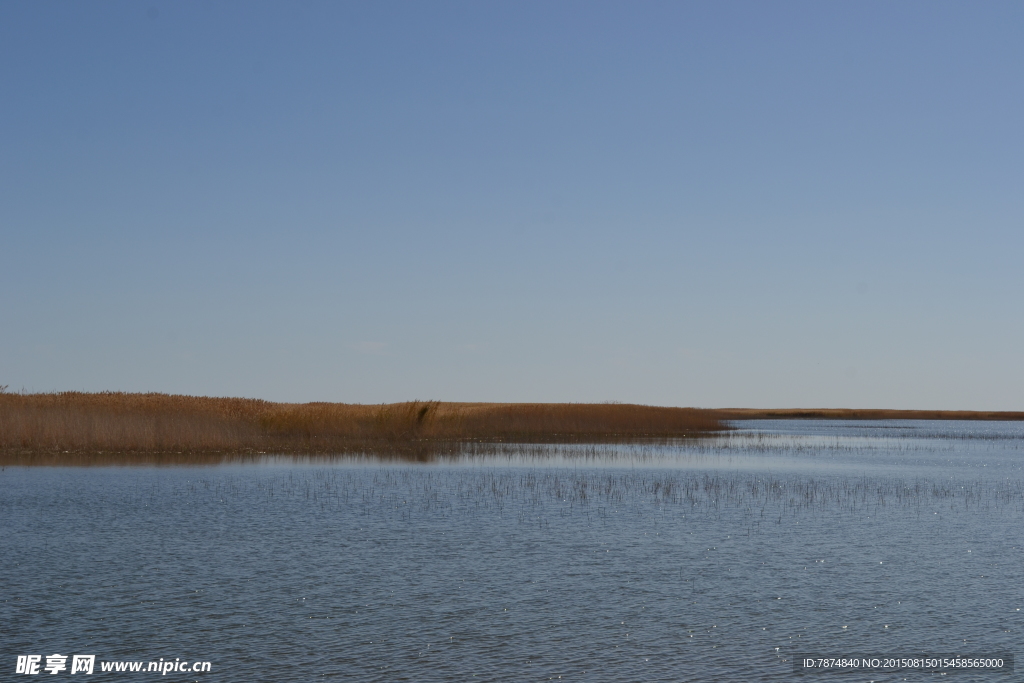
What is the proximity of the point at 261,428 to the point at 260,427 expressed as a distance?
0.18 meters

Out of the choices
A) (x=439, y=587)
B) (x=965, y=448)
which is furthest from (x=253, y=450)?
(x=965, y=448)

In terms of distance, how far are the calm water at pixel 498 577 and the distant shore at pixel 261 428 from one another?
28.0 ft

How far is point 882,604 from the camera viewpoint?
1067 cm

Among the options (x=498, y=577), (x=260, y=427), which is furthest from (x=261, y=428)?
(x=498, y=577)

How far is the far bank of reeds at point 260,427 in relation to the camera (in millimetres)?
30812

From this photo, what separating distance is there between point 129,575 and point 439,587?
3.98 m

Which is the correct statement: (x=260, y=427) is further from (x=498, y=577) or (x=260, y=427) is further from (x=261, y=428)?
(x=498, y=577)

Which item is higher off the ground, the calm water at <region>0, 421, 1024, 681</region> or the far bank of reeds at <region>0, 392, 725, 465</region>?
the far bank of reeds at <region>0, 392, 725, 465</region>

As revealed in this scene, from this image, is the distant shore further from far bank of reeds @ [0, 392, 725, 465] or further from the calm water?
the calm water

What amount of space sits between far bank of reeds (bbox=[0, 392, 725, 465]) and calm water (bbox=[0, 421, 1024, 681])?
337 inches

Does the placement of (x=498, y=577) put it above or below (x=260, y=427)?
below

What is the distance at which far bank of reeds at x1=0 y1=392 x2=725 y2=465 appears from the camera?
3081cm

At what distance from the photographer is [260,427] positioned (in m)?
40.7

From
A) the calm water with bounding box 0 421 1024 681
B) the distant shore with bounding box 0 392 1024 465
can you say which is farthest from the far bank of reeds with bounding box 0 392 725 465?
the calm water with bounding box 0 421 1024 681
